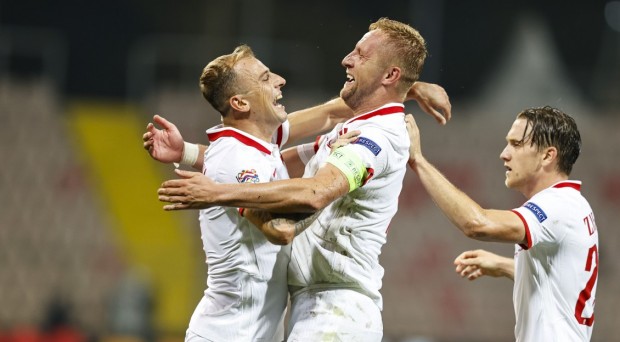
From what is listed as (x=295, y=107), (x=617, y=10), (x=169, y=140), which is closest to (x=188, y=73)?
(x=295, y=107)

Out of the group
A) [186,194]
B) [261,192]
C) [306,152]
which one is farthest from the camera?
[306,152]

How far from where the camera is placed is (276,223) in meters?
4.08

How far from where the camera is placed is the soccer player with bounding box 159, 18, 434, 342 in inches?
170

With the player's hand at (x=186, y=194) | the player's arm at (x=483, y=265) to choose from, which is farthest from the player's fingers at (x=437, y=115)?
the player's hand at (x=186, y=194)

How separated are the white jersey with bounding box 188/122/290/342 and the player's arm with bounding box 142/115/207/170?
17.6 inches

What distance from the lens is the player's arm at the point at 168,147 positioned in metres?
4.89

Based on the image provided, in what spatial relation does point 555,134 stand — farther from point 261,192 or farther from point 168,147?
point 168,147

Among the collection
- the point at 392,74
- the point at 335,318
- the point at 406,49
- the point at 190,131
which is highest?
the point at 406,49

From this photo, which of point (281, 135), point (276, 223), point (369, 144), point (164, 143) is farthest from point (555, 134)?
point (164, 143)

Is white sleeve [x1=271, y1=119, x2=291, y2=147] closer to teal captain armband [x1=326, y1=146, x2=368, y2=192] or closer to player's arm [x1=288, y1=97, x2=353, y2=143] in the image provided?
Result: player's arm [x1=288, y1=97, x2=353, y2=143]

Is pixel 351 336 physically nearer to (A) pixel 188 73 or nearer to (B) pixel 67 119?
(A) pixel 188 73

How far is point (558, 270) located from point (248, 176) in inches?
60.3

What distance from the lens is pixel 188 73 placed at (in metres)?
12.6

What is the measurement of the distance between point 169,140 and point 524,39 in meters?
9.13
